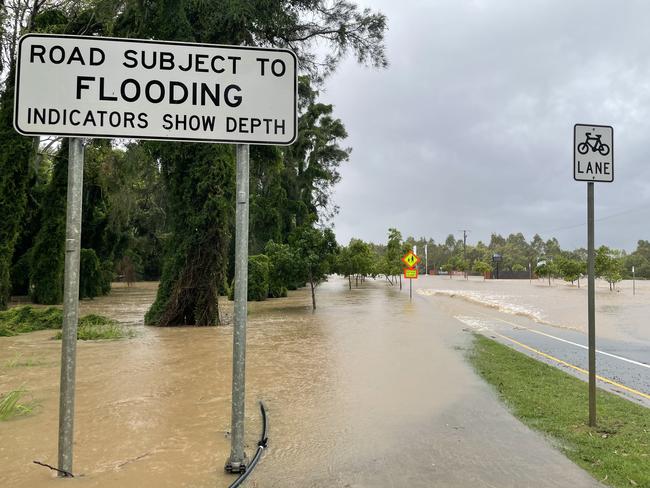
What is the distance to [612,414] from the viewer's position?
18.7ft

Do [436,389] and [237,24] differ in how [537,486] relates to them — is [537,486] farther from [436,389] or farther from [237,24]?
[237,24]

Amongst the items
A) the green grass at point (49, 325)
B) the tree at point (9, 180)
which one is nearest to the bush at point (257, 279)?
the tree at point (9, 180)

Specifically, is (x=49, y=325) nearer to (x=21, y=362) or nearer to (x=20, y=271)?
(x=21, y=362)

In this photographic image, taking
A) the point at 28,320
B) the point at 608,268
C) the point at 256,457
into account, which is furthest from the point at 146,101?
the point at 608,268

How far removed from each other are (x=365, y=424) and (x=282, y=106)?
12.6ft

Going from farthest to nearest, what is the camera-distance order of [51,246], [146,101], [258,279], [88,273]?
[88,273], [258,279], [51,246], [146,101]

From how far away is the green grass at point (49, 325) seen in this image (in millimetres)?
12851

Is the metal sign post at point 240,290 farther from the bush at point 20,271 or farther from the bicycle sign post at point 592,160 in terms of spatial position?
the bush at point 20,271

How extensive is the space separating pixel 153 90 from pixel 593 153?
4527 mm

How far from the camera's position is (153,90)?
3189 mm

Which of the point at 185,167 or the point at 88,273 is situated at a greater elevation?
the point at 185,167

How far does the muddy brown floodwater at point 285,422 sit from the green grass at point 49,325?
151 centimetres

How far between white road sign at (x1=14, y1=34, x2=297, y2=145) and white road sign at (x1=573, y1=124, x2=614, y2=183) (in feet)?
11.4

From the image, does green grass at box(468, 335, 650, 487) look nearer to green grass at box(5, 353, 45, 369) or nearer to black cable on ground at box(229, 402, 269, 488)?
black cable on ground at box(229, 402, 269, 488)
